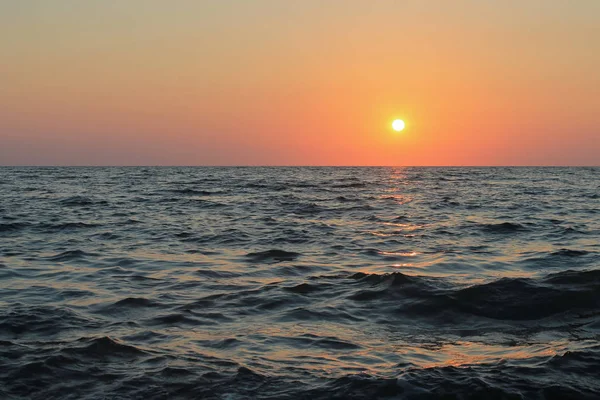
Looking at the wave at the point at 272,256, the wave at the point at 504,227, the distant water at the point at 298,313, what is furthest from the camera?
the wave at the point at 504,227

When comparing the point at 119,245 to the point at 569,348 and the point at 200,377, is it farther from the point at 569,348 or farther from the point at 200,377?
the point at 569,348

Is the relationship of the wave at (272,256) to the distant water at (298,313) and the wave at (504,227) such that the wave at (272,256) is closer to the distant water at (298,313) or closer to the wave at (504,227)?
the distant water at (298,313)

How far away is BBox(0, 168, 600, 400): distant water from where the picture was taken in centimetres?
578

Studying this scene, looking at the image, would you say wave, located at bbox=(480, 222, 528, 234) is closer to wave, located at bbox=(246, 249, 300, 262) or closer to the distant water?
the distant water

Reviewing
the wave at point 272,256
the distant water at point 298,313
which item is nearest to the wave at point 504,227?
the distant water at point 298,313

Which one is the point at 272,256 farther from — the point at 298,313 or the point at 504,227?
the point at 504,227

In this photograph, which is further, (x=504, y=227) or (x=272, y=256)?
(x=504, y=227)

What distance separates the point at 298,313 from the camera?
8727 mm

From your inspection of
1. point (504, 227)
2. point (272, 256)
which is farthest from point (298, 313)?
point (504, 227)

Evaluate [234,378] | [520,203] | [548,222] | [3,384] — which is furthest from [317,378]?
[520,203]

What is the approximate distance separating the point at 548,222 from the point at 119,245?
48.9ft

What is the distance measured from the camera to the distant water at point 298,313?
5781 millimetres

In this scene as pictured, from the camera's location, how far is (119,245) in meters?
15.6

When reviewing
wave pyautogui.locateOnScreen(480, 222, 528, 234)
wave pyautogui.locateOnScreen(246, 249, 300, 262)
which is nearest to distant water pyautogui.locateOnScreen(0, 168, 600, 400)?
wave pyautogui.locateOnScreen(246, 249, 300, 262)
